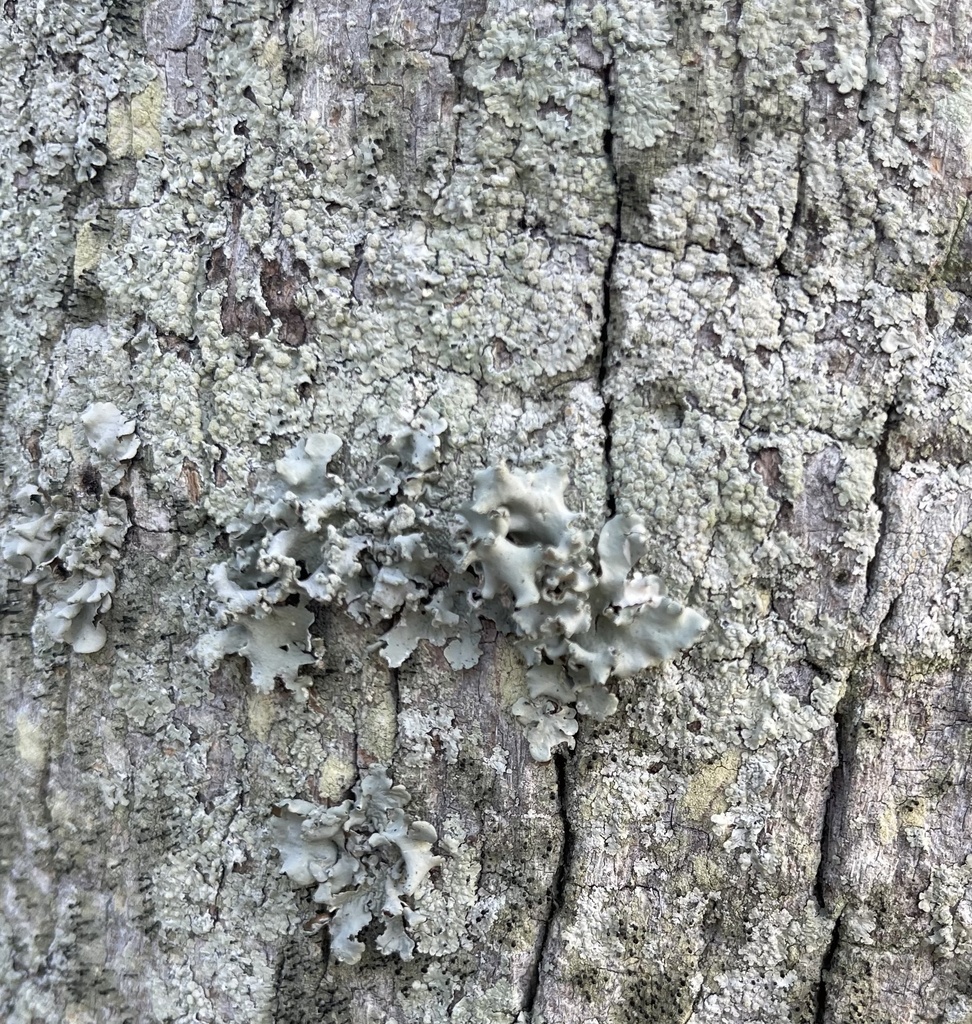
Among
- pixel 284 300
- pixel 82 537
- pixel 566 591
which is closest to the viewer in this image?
pixel 566 591

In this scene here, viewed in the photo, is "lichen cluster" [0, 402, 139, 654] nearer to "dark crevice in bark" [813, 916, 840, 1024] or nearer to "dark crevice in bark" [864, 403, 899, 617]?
"dark crevice in bark" [864, 403, 899, 617]

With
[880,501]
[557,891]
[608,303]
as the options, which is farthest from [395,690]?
[880,501]

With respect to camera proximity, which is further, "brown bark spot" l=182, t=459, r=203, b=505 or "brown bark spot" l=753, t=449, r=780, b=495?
"brown bark spot" l=182, t=459, r=203, b=505

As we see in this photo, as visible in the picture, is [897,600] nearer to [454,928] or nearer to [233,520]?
[454,928]

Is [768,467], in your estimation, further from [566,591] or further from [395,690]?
[395,690]

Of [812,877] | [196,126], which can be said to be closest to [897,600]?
[812,877]

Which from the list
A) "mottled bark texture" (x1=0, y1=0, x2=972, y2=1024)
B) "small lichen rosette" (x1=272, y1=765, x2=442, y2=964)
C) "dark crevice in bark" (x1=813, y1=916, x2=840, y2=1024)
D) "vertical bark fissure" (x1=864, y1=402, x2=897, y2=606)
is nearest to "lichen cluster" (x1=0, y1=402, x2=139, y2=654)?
"mottled bark texture" (x1=0, y1=0, x2=972, y2=1024)
